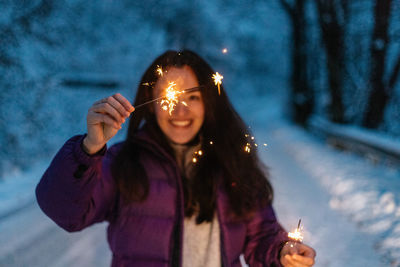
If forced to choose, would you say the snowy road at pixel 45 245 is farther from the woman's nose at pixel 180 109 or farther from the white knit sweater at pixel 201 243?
the woman's nose at pixel 180 109

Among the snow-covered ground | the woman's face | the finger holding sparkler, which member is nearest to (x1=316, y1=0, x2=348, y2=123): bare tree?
the snow-covered ground

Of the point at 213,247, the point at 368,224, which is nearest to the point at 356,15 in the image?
the point at 368,224

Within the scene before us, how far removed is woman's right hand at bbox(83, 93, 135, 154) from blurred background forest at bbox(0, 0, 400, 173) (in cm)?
555

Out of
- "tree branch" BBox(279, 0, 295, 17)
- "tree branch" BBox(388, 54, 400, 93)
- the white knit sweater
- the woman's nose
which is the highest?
"tree branch" BBox(279, 0, 295, 17)

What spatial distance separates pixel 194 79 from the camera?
67.5 inches

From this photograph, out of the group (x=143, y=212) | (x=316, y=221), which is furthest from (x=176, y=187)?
(x=316, y=221)

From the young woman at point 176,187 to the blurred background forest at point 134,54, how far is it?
17.4 ft

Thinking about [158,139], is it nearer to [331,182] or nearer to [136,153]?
[136,153]

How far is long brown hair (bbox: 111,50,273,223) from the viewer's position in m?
1.78

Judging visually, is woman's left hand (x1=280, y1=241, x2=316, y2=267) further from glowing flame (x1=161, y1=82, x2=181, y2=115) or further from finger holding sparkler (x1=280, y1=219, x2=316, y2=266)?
glowing flame (x1=161, y1=82, x2=181, y2=115)

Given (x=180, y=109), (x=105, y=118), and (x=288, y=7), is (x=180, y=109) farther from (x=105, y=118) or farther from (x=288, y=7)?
(x=288, y=7)

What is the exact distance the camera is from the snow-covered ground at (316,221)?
328cm

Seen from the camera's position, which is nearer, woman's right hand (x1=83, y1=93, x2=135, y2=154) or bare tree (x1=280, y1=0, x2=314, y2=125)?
woman's right hand (x1=83, y1=93, x2=135, y2=154)

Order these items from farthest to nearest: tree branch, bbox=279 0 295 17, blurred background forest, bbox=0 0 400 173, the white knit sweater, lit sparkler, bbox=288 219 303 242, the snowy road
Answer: tree branch, bbox=279 0 295 17 < blurred background forest, bbox=0 0 400 173 < the snowy road < the white knit sweater < lit sparkler, bbox=288 219 303 242
